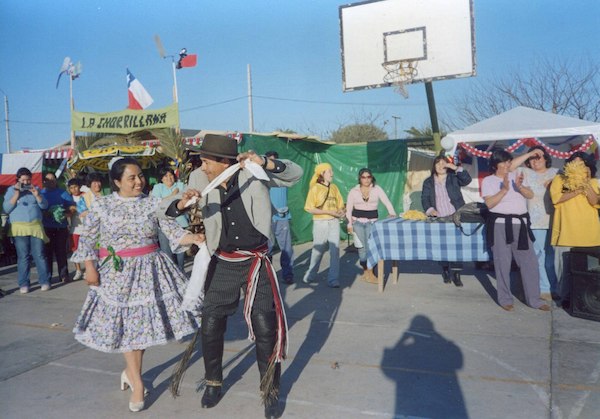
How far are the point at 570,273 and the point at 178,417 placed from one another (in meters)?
4.57

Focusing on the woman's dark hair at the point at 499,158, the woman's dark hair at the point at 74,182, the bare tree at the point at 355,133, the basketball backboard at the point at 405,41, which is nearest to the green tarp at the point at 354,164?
the basketball backboard at the point at 405,41

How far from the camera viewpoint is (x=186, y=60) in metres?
14.2

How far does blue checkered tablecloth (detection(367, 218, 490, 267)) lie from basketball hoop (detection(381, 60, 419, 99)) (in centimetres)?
404

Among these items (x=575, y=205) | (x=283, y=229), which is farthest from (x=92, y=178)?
(x=575, y=205)

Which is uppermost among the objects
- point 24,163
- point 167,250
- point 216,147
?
point 24,163

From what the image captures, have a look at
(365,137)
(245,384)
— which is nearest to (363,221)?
(245,384)

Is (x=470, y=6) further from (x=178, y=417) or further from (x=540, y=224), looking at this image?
(x=178, y=417)

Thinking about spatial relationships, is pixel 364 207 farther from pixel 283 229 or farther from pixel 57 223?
pixel 57 223

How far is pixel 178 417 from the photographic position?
148 inches

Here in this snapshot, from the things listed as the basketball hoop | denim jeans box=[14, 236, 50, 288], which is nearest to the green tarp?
the basketball hoop

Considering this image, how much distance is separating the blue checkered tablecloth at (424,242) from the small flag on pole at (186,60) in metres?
8.79

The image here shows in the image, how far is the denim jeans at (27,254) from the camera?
8.16 m

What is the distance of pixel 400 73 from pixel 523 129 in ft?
8.43

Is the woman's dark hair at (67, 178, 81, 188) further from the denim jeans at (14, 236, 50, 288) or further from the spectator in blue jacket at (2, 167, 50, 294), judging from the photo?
the denim jeans at (14, 236, 50, 288)
